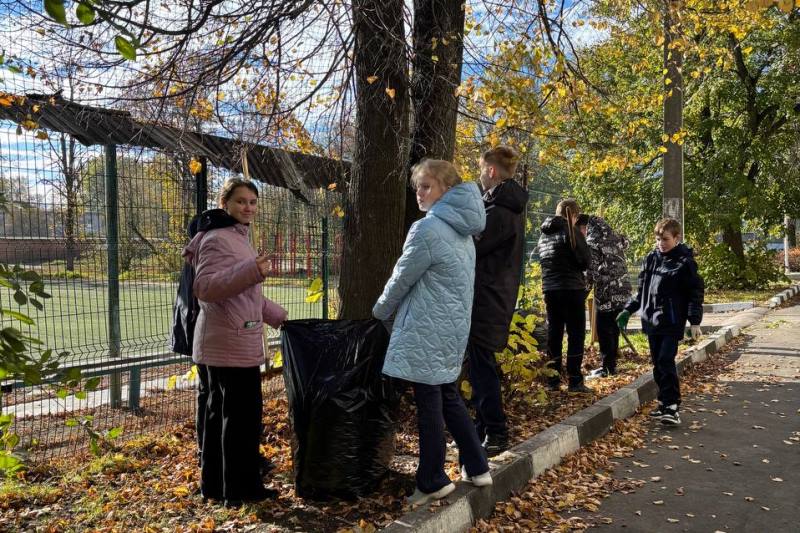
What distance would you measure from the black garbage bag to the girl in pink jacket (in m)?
0.22

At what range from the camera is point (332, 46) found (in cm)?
558

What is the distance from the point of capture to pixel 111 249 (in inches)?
224

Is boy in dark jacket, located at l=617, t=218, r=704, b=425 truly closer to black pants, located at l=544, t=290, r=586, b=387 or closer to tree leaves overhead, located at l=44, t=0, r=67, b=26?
black pants, located at l=544, t=290, r=586, b=387

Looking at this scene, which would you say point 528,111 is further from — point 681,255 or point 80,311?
point 80,311

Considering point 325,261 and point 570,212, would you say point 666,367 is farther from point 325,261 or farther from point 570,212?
point 325,261

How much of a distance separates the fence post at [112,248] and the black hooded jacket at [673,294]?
4.68 meters

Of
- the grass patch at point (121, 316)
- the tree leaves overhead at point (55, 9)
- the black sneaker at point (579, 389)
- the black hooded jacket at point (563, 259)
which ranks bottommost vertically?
the black sneaker at point (579, 389)

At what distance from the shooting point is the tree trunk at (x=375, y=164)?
505 centimetres

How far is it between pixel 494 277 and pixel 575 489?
4.79 ft

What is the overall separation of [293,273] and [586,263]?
3022mm

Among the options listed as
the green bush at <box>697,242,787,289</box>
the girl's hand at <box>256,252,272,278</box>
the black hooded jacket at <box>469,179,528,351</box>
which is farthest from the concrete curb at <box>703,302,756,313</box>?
the girl's hand at <box>256,252,272,278</box>

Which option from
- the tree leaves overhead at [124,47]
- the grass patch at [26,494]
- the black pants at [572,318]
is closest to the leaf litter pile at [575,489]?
the black pants at [572,318]

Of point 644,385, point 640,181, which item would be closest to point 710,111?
point 640,181

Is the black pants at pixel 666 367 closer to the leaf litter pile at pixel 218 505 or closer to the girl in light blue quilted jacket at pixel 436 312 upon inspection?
the leaf litter pile at pixel 218 505
